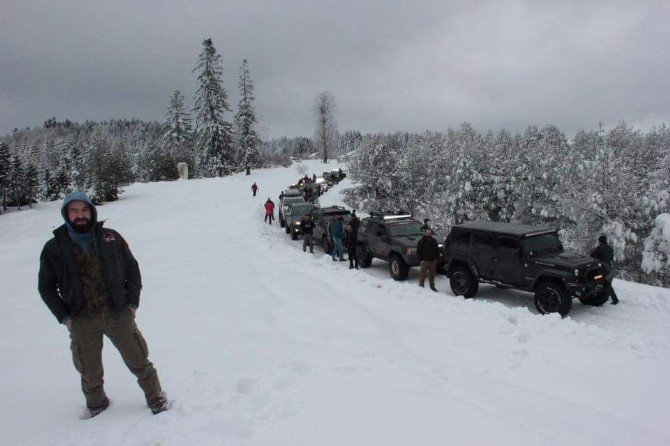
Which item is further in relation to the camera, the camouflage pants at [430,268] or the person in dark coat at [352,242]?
the person in dark coat at [352,242]

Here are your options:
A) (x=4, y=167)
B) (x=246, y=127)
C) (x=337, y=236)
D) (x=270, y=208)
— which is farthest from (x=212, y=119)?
(x=337, y=236)

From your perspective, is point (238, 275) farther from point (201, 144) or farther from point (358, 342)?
point (201, 144)

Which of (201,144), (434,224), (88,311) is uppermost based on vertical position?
(201,144)

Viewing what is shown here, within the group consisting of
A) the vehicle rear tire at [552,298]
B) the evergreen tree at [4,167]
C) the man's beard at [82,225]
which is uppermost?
the evergreen tree at [4,167]

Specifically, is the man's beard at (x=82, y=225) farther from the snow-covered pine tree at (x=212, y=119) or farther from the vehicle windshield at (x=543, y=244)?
the snow-covered pine tree at (x=212, y=119)

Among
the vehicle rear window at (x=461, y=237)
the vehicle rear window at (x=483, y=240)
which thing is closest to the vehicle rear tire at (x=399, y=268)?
the vehicle rear window at (x=461, y=237)

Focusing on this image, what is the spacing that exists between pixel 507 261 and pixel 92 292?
9.05 metres

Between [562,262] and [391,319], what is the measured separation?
4279 mm

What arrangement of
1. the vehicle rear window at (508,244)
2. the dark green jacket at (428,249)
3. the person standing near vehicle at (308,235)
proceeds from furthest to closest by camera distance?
the person standing near vehicle at (308,235) < the dark green jacket at (428,249) < the vehicle rear window at (508,244)

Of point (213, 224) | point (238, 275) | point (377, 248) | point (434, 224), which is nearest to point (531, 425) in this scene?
point (238, 275)

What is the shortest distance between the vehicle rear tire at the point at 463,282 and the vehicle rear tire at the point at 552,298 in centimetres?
168

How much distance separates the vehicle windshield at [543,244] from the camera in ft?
31.9

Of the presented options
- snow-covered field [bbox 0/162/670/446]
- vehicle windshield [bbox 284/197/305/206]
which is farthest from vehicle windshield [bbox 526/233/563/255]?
vehicle windshield [bbox 284/197/305/206]

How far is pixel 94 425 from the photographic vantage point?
3.85m
